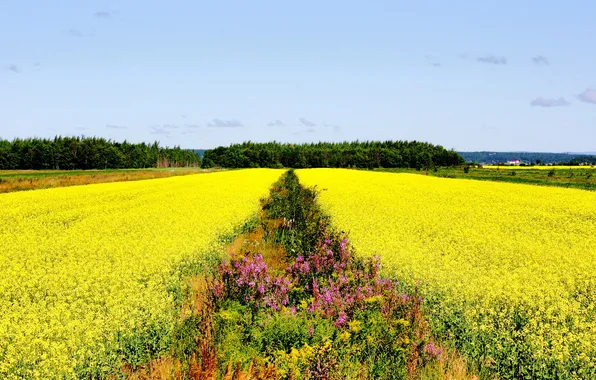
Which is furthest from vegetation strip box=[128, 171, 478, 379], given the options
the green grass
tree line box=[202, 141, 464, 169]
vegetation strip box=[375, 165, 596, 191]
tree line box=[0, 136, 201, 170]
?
tree line box=[0, 136, 201, 170]

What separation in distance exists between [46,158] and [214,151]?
→ 61990 millimetres

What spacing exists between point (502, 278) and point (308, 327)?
172 inches

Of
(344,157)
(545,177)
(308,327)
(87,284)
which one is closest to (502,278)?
(308,327)

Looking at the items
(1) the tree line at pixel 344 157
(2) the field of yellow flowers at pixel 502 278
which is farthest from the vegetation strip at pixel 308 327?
(1) the tree line at pixel 344 157

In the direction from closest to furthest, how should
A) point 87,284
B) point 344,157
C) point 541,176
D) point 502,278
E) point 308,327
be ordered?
point 308,327, point 87,284, point 502,278, point 541,176, point 344,157

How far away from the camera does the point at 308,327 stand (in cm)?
627

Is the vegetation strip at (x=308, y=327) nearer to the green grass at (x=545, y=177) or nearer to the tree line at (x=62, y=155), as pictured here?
the green grass at (x=545, y=177)

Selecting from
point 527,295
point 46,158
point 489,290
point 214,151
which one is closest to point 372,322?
point 489,290

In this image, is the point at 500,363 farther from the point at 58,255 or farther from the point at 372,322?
the point at 58,255

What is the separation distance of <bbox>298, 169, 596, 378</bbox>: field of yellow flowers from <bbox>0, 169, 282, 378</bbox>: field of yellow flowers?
14.1 feet

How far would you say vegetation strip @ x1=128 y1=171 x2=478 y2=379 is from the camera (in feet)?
17.7

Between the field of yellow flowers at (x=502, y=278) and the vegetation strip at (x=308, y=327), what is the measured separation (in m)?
0.59

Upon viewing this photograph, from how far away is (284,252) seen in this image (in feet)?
41.0

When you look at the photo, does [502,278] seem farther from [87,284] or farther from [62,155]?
[62,155]
